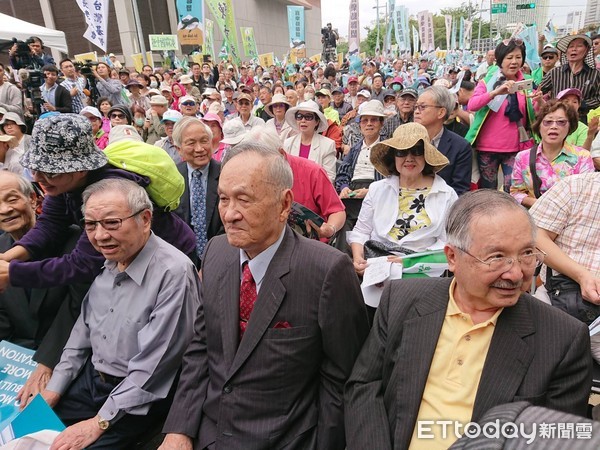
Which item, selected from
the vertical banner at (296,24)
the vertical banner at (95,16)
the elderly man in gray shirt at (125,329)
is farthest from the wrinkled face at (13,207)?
the vertical banner at (296,24)

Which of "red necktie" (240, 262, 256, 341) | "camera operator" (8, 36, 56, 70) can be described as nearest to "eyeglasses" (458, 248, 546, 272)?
"red necktie" (240, 262, 256, 341)

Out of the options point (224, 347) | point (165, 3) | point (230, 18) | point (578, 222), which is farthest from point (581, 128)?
point (165, 3)

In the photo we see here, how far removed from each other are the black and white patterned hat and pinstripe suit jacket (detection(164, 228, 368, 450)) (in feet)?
3.32

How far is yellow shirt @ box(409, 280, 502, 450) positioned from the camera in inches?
57.9

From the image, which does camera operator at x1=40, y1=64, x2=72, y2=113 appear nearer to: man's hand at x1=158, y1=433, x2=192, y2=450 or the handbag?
man's hand at x1=158, y1=433, x2=192, y2=450

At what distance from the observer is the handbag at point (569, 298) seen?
199 centimetres

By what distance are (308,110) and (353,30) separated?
843 inches

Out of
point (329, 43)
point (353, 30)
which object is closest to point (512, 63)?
point (353, 30)

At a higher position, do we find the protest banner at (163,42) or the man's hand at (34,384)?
the protest banner at (163,42)

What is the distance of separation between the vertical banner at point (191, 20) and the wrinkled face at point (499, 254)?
14.2m

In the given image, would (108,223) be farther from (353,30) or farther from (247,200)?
(353,30)

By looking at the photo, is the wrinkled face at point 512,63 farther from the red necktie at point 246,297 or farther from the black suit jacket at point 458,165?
the red necktie at point 246,297

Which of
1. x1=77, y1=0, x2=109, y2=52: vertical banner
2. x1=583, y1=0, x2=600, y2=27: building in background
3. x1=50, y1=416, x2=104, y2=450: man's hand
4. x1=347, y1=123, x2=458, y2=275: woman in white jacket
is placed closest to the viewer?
x1=50, y1=416, x2=104, y2=450: man's hand

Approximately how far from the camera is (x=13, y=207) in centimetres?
241
